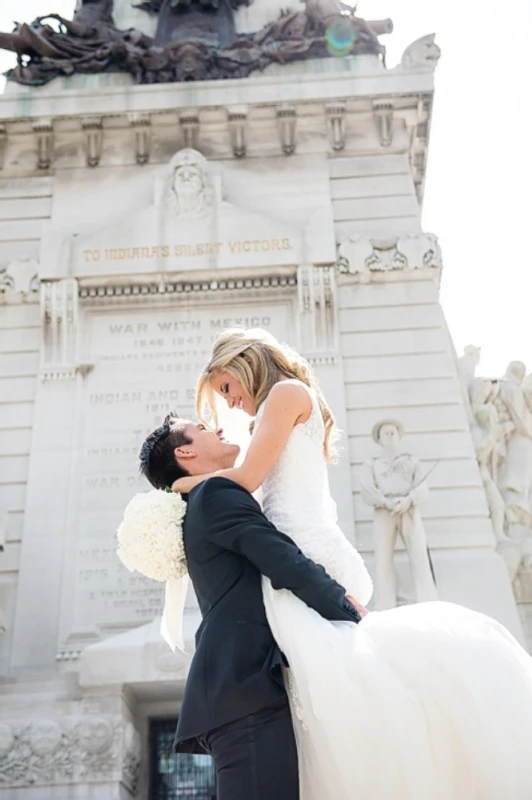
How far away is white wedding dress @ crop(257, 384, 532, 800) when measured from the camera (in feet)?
9.00

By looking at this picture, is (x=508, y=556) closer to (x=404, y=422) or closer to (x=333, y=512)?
(x=404, y=422)

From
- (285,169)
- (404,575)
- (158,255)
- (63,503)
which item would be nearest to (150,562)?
(404,575)

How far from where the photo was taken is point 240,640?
313cm

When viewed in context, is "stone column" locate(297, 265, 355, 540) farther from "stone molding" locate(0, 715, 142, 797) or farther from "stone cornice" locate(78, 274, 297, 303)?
"stone molding" locate(0, 715, 142, 797)

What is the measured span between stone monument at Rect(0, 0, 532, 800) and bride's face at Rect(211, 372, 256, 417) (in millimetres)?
5264

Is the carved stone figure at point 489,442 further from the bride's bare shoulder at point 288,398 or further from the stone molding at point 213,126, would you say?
the bride's bare shoulder at point 288,398

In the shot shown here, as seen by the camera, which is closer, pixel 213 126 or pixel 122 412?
pixel 122 412

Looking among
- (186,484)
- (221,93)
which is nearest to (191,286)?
(221,93)

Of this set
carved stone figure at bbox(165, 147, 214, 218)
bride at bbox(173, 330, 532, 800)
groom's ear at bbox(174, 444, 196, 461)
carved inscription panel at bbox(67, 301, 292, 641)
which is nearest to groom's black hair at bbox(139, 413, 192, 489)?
groom's ear at bbox(174, 444, 196, 461)

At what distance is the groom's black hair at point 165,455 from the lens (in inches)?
146

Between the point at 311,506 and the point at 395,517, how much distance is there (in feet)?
20.3

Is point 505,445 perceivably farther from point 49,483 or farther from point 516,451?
point 49,483

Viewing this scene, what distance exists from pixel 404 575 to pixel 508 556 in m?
1.51

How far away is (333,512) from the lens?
371 centimetres
